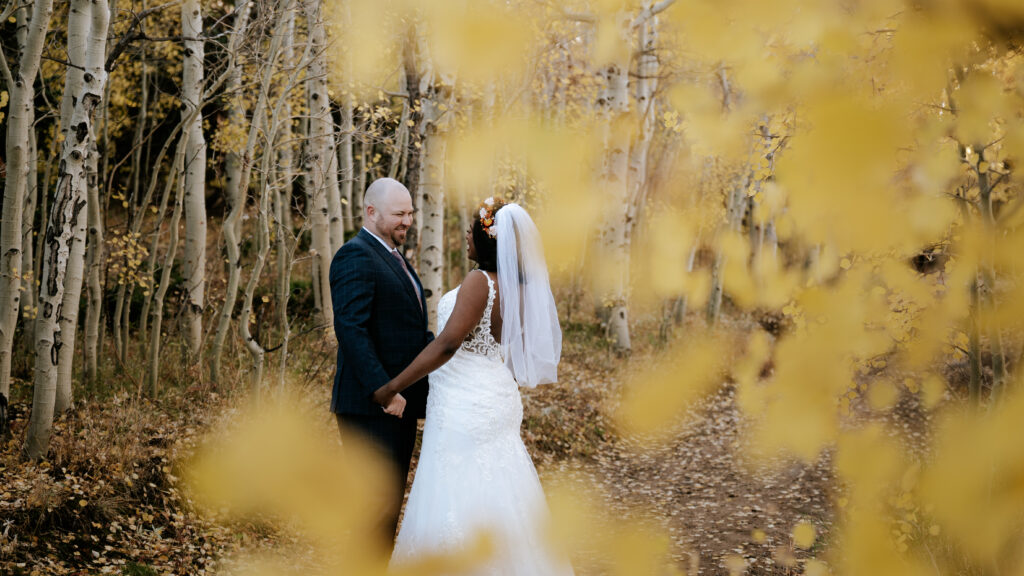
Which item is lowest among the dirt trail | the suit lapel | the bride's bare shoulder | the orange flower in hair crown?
the dirt trail

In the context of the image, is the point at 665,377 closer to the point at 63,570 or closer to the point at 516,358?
the point at 516,358

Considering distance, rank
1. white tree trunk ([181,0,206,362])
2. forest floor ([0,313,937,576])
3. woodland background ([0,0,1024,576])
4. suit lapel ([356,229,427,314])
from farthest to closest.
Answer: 1. white tree trunk ([181,0,206,362])
2. forest floor ([0,313,937,576])
3. suit lapel ([356,229,427,314])
4. woodland background ([0,0,1024,576])

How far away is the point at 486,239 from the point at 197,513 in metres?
3.07

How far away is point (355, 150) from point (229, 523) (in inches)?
590

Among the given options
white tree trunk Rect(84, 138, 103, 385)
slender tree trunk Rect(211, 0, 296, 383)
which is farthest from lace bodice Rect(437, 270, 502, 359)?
white tree trunk Rect(84, 138, 103, 385)

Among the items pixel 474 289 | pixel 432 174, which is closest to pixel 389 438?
pixel 474 289

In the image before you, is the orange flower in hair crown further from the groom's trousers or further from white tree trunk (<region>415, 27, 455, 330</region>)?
white tree trunk (<region>415, 27, 455, 330</region>)

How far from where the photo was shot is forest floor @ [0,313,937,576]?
163 inches

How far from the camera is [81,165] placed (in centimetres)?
456

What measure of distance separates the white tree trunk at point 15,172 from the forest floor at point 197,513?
2.58ft

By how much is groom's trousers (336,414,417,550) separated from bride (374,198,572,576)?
2.8 inches

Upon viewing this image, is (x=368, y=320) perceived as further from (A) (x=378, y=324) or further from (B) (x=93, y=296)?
(B) (x=93, y=296)

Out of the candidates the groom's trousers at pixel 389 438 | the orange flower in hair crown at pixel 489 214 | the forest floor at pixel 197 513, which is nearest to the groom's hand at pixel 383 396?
the groom's trousers at pixel 389 438

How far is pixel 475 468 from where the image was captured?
328 centimetres
